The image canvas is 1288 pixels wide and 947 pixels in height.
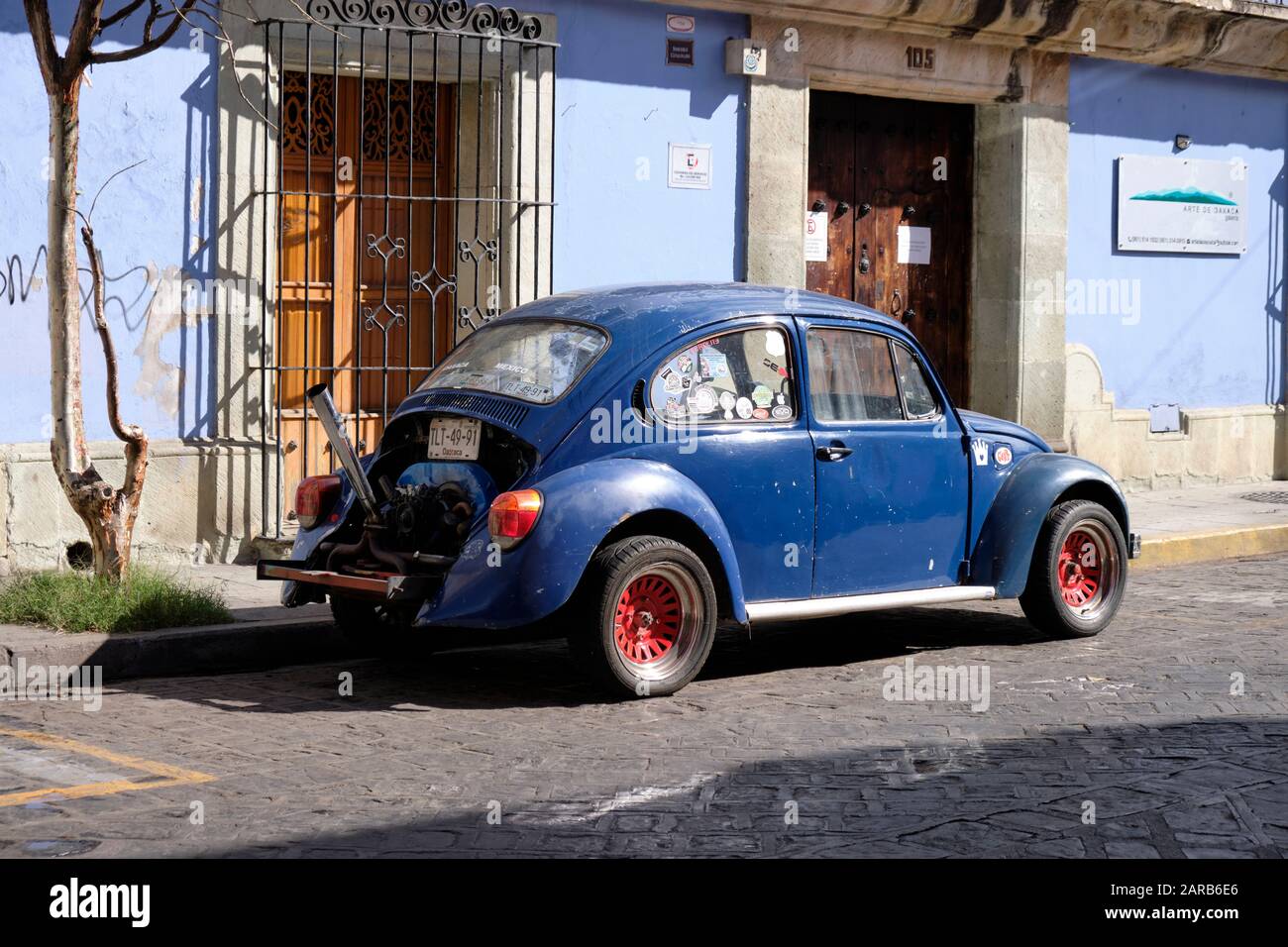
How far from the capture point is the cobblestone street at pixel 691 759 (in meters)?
5.16

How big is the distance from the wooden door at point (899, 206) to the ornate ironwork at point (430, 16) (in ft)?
10.1

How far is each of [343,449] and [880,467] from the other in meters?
2.40

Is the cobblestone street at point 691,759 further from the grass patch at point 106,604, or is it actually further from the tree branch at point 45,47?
the tree branch at point 45,47

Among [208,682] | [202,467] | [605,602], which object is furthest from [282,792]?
[202,467]

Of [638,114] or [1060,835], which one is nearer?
[1060,835]

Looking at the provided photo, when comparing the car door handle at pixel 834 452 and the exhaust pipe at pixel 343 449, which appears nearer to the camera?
the exhaust pipe at pixel 343 449

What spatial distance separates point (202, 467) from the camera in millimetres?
10500

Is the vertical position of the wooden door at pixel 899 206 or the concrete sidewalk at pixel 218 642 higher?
the wooden door at pixel 899 206

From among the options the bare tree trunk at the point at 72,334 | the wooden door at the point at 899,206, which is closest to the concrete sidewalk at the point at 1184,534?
the bare tree trunk at the point at 72,334

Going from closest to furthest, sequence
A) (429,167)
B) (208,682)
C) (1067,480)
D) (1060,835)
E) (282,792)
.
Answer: (1060,835) → (282,792) → (208,682) → (1067,480) → (429,167)

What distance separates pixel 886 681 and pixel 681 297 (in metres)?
1.93

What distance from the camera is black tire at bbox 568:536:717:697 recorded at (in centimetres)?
705

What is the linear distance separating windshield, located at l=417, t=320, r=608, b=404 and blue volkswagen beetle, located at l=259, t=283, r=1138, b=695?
0.04ft

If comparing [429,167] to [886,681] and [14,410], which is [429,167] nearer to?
[14,410]
